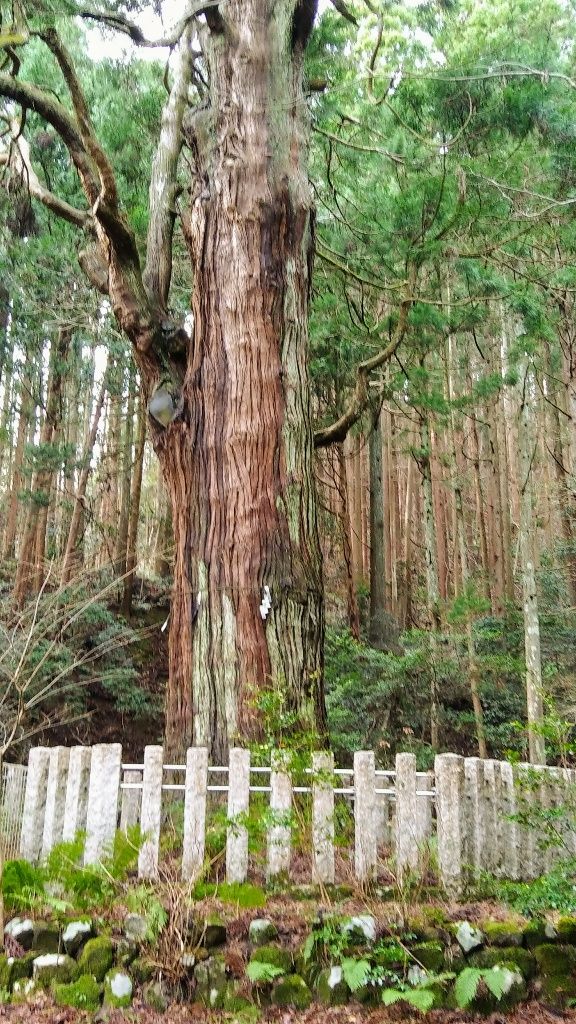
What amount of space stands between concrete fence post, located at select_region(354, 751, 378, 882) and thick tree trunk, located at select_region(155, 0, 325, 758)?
1.16 metres

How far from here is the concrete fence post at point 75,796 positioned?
4367mm

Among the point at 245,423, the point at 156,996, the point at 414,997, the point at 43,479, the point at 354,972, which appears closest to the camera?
the point at 414,997

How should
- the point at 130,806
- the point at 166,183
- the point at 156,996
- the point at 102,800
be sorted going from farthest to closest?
the point at 166,183 → the point at 130,806 → the point at 102,800 → the point at 156,996

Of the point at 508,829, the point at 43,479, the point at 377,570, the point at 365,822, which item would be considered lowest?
the point at 508,829

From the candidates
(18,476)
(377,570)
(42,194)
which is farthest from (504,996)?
(18,476)

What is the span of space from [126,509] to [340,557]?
18.5ft

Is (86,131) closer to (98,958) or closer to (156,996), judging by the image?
(98,958)

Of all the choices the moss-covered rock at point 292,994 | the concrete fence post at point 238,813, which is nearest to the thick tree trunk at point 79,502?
the concrete fence post at point 238,813

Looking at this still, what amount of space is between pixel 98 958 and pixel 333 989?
110 cm

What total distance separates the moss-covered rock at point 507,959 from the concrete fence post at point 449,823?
0.53m

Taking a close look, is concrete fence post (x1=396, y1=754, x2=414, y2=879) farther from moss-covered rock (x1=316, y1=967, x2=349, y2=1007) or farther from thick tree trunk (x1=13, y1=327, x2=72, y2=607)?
thick tree trunk (x1=13, y1=327, x2=72, y2=607)

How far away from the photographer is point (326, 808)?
13.6 ft

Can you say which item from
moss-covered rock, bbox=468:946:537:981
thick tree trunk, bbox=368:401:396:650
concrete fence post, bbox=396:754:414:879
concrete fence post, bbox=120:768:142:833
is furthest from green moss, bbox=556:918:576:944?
thick tree trunk, bbox=368:401:396:650

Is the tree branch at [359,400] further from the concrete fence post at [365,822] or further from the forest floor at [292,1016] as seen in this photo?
the forest floor at [292,1016]
